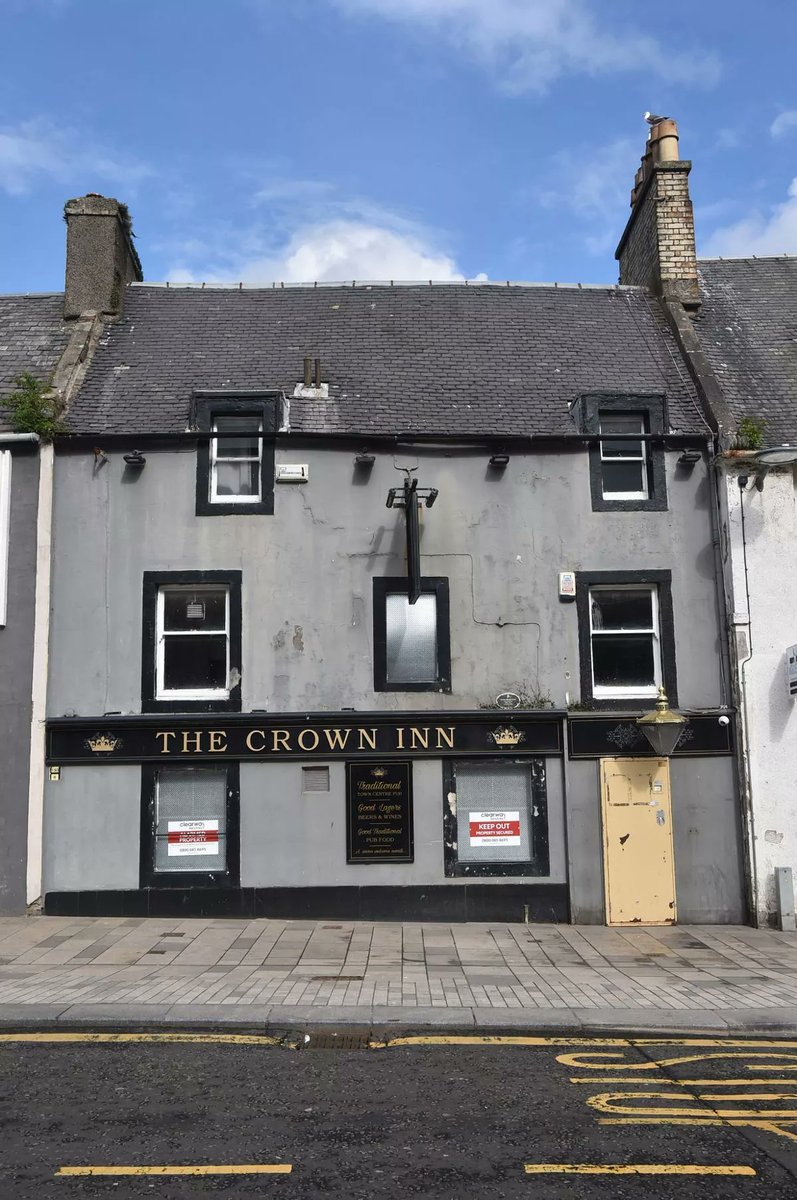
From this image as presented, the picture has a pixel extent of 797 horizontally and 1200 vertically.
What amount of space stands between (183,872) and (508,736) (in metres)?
5.10

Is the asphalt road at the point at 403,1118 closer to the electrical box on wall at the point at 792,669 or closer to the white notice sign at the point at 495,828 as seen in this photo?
the white notice sign at the point at 495,828

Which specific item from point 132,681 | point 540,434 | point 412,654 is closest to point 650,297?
point 540,434

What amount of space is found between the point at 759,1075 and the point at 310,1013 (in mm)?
3949

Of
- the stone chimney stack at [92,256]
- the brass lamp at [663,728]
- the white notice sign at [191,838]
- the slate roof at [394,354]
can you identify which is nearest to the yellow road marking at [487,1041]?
the brass lamp at [663,728]

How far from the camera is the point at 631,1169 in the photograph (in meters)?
5.33

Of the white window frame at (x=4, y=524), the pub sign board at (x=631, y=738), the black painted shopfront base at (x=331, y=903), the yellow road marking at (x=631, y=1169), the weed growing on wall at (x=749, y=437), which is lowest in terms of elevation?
the yellow road marking at (x=631, y=1169)

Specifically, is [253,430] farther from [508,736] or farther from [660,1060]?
[660,1060]

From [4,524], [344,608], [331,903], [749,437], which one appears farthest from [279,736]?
[749,437]

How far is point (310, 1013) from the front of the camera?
8453 mm

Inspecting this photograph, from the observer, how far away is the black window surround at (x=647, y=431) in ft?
45.6

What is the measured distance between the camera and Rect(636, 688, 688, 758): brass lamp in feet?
41.0

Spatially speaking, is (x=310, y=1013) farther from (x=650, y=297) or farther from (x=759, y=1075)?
(x=650, y=297)

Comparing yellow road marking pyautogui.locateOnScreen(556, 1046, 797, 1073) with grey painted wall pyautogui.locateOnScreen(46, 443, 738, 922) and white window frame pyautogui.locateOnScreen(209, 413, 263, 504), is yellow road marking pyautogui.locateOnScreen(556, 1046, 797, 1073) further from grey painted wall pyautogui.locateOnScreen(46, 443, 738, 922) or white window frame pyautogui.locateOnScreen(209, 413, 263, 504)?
white window frame pyautogui.locateOnScreen(209, 413, 263, 504)

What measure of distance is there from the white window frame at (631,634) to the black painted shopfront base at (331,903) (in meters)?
3.07
